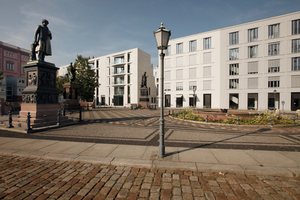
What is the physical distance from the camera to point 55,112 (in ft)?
32.9

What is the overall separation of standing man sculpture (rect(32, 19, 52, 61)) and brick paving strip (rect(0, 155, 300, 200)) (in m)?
8.83

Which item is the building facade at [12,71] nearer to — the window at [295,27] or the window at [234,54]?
the window at [234,54]

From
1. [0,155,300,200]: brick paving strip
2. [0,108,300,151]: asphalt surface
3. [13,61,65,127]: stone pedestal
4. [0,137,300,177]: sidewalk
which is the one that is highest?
[13,61,65,127]: stone pedestal

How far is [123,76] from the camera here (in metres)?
45.7

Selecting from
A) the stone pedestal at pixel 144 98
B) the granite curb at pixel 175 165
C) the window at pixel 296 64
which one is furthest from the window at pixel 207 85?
the granite curb at pixel 175 165

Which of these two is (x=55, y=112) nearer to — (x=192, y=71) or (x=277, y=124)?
(x=277, y=124)

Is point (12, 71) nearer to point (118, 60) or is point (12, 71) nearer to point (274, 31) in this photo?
point (118, 60)

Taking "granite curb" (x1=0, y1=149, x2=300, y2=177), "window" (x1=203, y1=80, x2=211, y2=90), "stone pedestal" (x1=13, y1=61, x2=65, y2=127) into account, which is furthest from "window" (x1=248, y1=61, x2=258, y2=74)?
"stone pedestal" (x1=13, y1=61, x2=65, y2=127)

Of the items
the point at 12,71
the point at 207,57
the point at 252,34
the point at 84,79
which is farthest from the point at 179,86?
the point at 12,71

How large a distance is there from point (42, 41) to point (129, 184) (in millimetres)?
11882

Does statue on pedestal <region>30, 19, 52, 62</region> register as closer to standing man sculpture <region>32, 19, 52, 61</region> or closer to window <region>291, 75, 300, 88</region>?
standing man sculpture <region>32, 19, 52, 61</region>

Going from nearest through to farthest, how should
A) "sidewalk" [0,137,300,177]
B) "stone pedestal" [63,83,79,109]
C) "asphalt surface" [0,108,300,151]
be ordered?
"sidewalk" [0,137,300,177], "asphalt surface" [0,108,300,151], "stone pedestal" [63,83,79,109]

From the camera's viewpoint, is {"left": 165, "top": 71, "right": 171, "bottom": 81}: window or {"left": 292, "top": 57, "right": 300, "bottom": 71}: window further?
{"left": 165, "top": 71, "right": 171, "bottom": 81}: window

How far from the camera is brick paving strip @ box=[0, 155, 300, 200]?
2719mm
